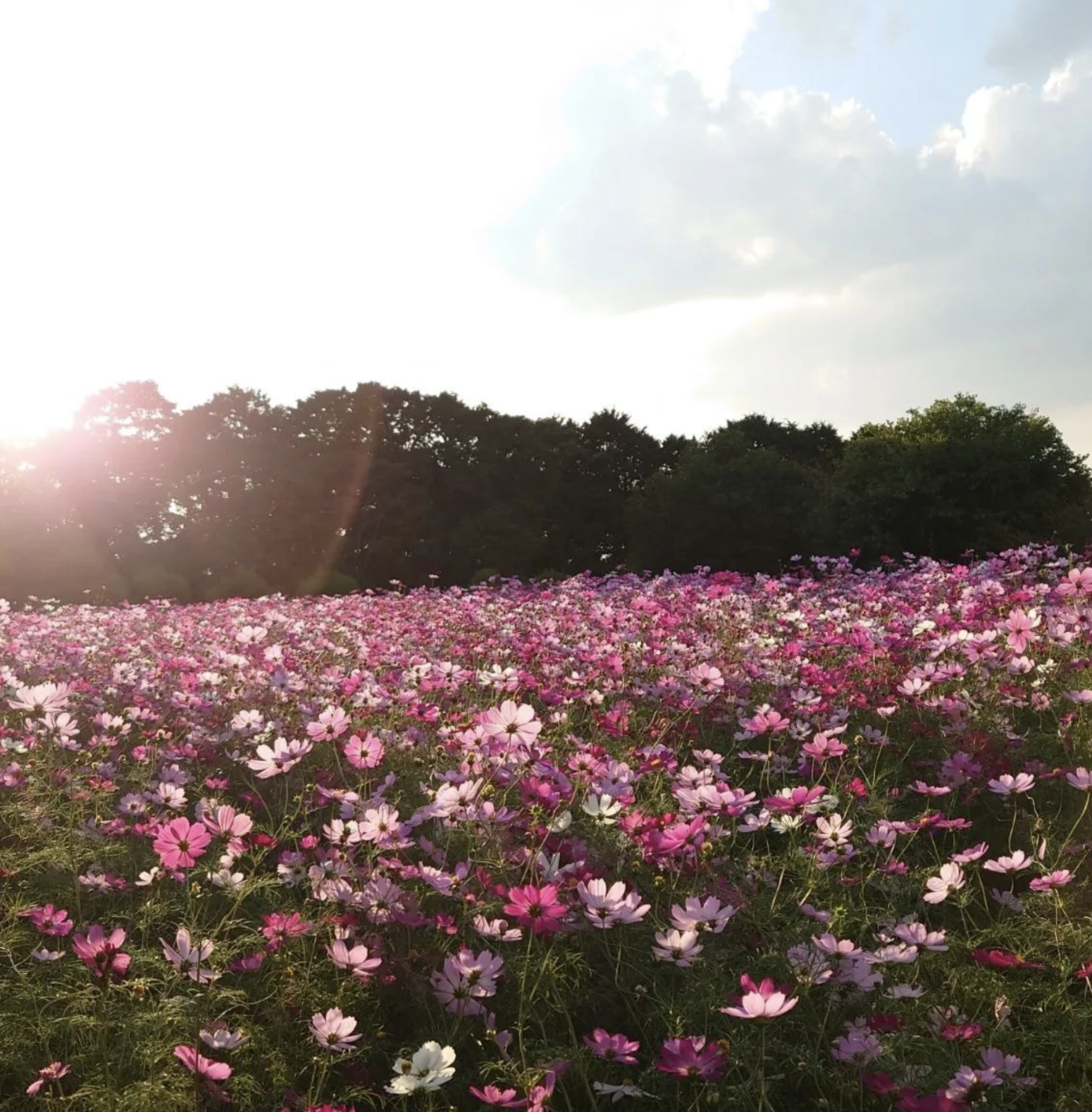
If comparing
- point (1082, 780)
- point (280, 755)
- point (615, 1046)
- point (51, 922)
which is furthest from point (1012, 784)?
point (51, 922)

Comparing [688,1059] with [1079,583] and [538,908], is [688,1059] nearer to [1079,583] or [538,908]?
[538,908]

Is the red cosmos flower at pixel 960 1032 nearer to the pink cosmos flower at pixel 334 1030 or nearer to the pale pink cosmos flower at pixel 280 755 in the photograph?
the pink cosmos flower at pixel 334 1030

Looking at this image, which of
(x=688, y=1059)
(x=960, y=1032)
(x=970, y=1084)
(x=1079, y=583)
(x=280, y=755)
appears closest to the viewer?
(x=688, y=1059)

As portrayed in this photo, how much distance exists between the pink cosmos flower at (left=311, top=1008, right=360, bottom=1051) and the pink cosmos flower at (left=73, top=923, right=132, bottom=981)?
0.46 m

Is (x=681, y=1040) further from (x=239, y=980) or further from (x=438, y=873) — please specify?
(x=239, y=980)

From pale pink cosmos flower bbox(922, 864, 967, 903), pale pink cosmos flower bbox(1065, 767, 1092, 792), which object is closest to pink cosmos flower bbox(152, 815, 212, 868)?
pale pink cosmos flower bbox(922, 864, 967, 903)

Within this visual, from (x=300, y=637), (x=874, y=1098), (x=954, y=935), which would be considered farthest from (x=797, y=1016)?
(x=300, y=637)

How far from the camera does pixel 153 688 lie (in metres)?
5.02

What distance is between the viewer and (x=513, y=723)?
2.81m

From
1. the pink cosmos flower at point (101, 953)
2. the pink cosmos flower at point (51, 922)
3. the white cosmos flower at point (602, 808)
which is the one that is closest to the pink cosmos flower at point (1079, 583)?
the white cosmos flower at point (602, 808)

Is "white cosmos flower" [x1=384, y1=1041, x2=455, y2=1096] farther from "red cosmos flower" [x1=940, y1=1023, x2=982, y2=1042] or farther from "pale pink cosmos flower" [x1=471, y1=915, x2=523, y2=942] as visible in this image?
"red cosmos flower" [x1=940, y1=1023, x2=982, y2=1042]

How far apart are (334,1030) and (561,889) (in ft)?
2.15

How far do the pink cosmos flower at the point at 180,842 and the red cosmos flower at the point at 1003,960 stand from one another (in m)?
2.03

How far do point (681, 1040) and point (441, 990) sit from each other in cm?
77
